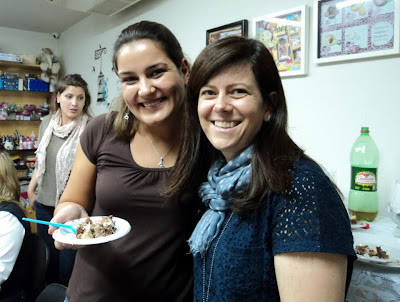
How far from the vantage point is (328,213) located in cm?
67

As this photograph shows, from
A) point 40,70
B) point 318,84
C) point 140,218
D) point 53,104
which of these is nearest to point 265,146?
point 140,218

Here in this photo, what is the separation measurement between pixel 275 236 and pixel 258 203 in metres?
0.09

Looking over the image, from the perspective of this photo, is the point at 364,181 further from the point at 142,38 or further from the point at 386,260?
the point at 142,38

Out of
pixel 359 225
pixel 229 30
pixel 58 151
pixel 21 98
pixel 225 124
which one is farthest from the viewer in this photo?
pixel 21 98

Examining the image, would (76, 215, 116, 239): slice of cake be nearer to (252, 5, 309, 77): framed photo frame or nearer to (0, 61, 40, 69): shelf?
(252, 5, 309, 77): framed photo frame

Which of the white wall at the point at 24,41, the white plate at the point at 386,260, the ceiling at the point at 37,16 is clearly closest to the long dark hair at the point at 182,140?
the white plate at the point at 386,260

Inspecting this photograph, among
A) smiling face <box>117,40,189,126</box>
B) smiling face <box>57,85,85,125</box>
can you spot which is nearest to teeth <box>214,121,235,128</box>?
smiling face <box>117,40,189,126</box>

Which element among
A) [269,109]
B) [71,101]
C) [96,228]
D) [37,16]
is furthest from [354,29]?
[37,16]

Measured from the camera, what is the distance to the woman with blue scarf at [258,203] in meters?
0.65

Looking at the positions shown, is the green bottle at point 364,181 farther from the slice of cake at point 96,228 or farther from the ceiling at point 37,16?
the ceiling at point 37,16

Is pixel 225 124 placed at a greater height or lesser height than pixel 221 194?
greater

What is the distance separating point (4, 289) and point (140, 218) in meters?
1.25

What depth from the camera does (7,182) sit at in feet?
6.36

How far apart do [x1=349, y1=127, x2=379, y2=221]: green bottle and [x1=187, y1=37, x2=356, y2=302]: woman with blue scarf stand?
70cm
